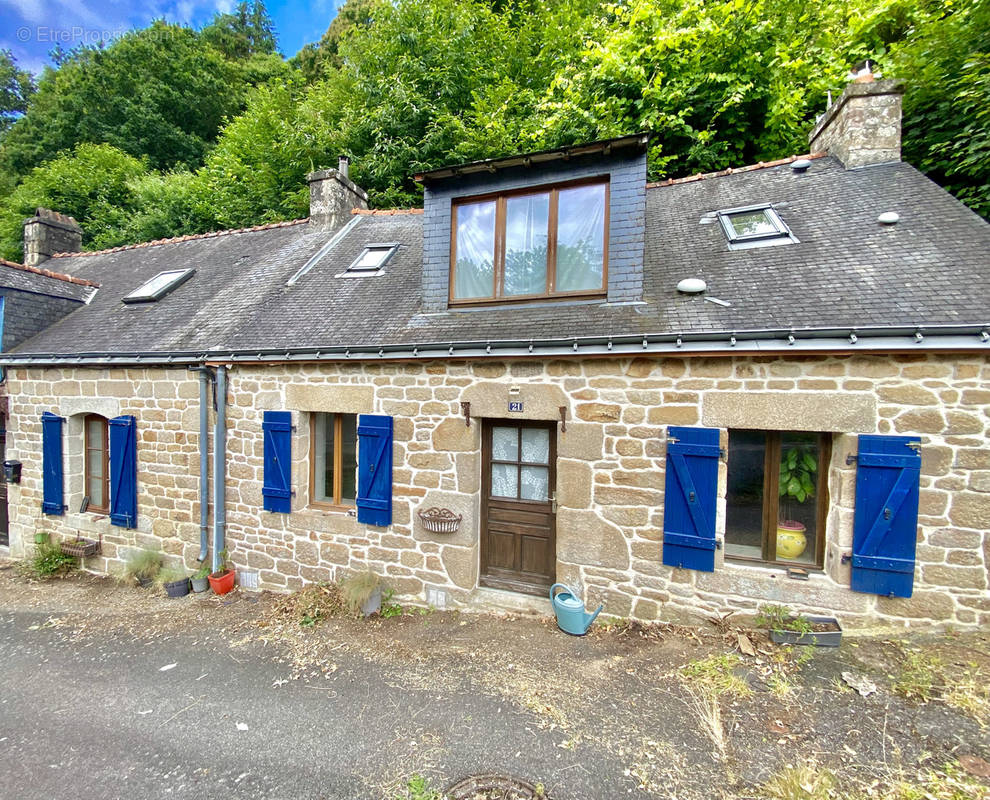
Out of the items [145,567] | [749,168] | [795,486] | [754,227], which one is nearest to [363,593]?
[145,567]

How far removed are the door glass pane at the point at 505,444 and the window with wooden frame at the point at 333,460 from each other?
1934 mm

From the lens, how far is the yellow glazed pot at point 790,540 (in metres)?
4.13

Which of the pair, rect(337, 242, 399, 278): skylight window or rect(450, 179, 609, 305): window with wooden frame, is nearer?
rect(450, 179, 609, 305): window with wooden frame

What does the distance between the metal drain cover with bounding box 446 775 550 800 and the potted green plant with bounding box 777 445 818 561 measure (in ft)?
10.4

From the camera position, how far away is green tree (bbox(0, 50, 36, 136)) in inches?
891

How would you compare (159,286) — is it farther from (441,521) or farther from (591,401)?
(591,401)

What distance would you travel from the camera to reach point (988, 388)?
3445 millimetres

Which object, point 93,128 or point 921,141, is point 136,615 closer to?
point 921,141

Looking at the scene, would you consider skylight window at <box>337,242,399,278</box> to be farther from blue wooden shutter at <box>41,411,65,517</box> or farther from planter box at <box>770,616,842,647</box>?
planter box at <box>770,616,842,647</box>

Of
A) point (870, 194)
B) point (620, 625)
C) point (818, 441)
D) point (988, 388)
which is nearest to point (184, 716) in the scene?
point (620, 625)

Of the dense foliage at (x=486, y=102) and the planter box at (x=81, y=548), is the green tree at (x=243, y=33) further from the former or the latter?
the planter box at (x=81, y=548)

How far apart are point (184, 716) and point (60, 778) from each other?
0.73m

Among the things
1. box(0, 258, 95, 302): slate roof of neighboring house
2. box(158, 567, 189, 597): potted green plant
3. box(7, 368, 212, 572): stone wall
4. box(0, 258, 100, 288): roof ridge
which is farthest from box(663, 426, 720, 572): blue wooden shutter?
box(0, 258, 100, 288): roof ridge

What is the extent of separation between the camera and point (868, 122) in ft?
19.1
